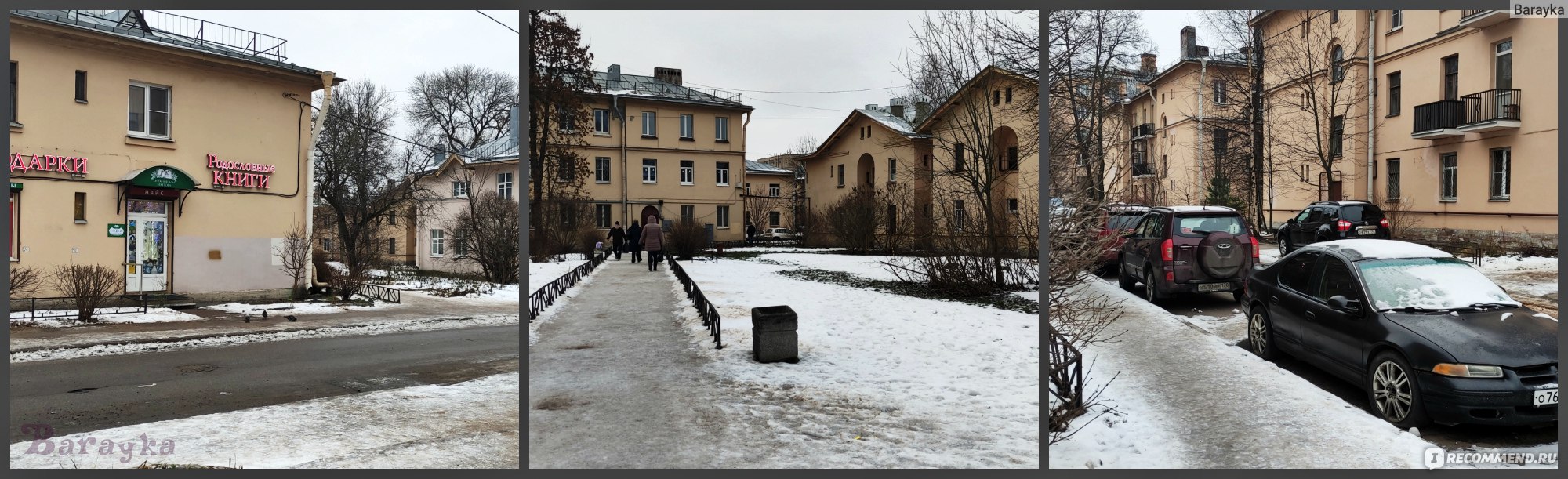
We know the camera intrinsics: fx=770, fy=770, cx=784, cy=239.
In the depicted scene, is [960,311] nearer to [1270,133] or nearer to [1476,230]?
[1270,133]

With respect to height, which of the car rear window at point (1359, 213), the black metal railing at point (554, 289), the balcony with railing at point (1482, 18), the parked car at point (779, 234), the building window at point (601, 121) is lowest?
the black metal railing at point (554, 289)

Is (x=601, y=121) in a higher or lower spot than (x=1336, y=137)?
higher

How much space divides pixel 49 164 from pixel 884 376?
31.3 ft

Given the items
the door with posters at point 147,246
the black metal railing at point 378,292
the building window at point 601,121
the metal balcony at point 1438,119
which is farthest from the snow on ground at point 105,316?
the metal balcony at point 1438,119

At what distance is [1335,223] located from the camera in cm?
325

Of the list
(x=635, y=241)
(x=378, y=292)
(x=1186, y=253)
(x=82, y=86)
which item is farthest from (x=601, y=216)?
(x=378, y=292)

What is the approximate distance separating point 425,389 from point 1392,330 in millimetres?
5078

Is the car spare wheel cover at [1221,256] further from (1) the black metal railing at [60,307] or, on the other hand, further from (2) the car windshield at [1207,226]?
(1) the black metal railing at [60,307]

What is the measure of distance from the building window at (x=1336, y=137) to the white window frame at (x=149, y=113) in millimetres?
11773

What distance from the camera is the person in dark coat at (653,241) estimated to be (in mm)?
4516

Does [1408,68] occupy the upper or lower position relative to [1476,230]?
upper

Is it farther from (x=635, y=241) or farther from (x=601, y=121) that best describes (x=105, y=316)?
(x=601, y=121)

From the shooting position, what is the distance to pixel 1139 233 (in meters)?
3.16

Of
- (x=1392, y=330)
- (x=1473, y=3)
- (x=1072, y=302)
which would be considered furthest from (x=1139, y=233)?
(x=1473, y=3)
